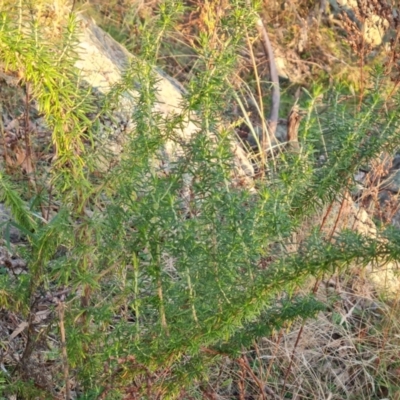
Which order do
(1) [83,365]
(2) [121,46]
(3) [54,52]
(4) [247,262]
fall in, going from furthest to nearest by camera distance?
(2) [121,46], (1) [83,365], (3) [54,52], (4) [247,262]

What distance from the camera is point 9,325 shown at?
3129 mm

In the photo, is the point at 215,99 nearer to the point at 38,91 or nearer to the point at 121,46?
the point at 38,91

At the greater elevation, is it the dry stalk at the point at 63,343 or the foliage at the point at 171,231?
the foliage at the point at 171,231

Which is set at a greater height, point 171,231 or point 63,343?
point 171,231

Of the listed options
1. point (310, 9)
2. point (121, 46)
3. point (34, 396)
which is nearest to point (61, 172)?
point (34, 396)

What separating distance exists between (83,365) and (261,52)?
4600 mm

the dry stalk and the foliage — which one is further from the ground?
the foliage

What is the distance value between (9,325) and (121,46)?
2678mm

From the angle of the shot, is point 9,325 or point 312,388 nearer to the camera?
point 9,325

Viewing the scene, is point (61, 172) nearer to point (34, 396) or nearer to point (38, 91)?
point (38, 91)

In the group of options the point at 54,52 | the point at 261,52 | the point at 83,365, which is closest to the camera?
the point at 54,52

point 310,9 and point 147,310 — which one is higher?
point 147,310

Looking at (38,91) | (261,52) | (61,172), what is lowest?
(261,52)

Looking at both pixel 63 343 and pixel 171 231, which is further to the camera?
pixel 63 343
